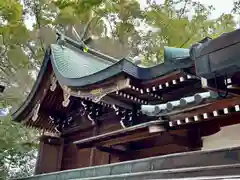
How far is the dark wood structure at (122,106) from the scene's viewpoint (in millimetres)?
4254

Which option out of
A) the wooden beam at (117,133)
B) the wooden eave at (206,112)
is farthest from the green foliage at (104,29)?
the wooden eave at (206,112)

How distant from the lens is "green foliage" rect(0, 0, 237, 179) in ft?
52.2

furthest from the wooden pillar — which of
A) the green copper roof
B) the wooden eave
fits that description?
the wooden eave

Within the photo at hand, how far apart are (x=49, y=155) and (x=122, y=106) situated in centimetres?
335

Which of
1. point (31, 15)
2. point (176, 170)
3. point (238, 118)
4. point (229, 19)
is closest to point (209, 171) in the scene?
point (176, 170)

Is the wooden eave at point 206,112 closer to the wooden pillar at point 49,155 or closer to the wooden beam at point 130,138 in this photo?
the wooden beam at point 130,138

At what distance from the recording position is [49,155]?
30.2 feet

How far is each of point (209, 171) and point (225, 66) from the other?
1126mm

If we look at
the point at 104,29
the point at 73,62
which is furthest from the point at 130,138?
the point at 104,29

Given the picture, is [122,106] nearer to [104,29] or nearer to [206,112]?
[206,112]

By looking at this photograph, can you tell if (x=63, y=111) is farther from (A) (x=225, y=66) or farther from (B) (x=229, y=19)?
(B) (x=229, y=19)

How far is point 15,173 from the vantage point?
1186 cm

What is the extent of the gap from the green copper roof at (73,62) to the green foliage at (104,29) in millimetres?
5551

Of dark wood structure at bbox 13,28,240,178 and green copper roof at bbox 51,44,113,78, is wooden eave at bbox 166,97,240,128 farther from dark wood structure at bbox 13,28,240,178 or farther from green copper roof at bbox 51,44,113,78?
green copper roof at bbox 51,44,113,78
